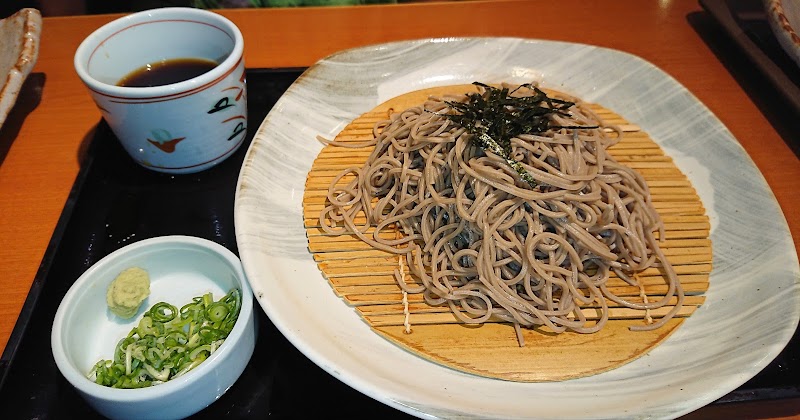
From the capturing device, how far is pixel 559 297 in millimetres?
1833

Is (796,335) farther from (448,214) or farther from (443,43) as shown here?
(443,43)

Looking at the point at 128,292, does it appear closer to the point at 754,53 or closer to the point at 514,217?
the point at 514,217

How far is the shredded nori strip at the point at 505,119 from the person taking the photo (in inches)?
71.9

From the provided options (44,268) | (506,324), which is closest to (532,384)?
(506,324)

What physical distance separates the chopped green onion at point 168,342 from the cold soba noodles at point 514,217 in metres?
0.51

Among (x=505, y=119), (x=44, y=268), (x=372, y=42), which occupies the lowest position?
(x=44, y=268)

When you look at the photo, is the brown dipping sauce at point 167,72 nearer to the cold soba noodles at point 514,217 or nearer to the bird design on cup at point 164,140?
the bird design on cup at point 164,140

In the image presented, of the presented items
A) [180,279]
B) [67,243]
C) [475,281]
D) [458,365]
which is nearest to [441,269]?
[475,281]

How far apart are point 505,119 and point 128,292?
4.54ft

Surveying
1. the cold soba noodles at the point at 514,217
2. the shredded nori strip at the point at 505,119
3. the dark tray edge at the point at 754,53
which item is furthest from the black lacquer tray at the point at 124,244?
the dark tray edge at the point at 754,53

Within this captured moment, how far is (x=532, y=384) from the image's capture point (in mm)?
1528

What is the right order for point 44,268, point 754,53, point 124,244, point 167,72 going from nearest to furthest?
point 44,268, point 124,244, point 167,72, point 754,53

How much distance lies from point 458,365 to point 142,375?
2.98ft

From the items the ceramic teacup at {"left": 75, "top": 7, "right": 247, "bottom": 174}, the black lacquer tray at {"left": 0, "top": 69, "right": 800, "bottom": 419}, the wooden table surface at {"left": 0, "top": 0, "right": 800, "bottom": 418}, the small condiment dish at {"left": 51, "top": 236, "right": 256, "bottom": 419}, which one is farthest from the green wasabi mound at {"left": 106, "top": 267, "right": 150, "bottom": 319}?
the ceramic teacup at {"left": 75, "top": 7, "right": 247, "bottom": 174}
